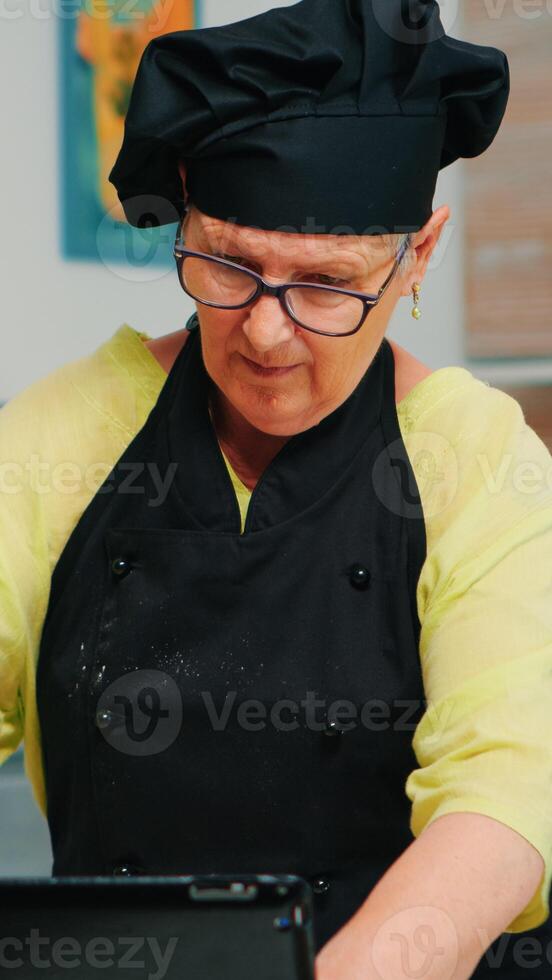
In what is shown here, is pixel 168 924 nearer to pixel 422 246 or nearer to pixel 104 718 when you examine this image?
pixel 104 718

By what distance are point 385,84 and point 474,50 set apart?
0.29 ft

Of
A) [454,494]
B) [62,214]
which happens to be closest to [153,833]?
[454,494]

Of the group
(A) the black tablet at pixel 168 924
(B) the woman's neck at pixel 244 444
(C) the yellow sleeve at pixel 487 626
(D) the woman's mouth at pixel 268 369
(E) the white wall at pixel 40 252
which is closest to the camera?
(A) the black tablet at pixel 168 924

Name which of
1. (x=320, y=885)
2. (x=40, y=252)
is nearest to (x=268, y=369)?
(x=320, y=885)

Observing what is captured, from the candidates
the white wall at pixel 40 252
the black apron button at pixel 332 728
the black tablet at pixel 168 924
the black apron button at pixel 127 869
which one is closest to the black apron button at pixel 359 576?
the black apron button at pixel 332 728

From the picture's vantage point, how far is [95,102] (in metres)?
2.12

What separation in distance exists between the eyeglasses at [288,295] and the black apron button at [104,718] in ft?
1.33

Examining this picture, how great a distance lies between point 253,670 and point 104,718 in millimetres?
152

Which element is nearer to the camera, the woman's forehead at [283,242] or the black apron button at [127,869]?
the woman's forehead at [283,242]

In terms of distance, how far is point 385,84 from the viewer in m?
1.14

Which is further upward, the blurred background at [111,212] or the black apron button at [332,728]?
the blurred background at [111,212]

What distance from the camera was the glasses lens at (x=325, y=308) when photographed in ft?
3.63

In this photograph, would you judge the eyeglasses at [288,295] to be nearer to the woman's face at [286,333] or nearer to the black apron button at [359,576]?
the woman's face at [286,333]

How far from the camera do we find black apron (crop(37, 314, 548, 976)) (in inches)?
47.0
